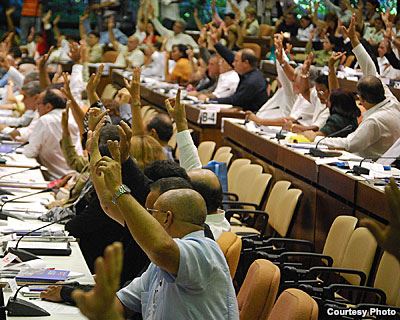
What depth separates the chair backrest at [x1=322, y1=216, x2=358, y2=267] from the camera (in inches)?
215

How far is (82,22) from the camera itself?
64.0 feet

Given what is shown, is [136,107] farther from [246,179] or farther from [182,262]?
[182,262]

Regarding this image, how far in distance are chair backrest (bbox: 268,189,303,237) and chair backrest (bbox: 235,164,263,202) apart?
0.76 meters

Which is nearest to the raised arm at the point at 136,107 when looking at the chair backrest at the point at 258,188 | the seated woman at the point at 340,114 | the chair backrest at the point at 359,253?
the chair backrest at the point at 359,253

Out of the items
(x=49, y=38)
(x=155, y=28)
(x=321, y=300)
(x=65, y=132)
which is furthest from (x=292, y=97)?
(x=49, y=38)

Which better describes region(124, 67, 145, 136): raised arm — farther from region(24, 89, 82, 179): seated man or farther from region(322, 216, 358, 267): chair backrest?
region(24, 89, 82, 179): seated man

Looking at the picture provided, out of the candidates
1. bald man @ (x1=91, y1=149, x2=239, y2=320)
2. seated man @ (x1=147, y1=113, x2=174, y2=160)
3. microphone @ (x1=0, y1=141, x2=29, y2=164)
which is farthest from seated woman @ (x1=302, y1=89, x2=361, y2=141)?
bald man @ (x1=91, y1=149, x2=239, y2=320)

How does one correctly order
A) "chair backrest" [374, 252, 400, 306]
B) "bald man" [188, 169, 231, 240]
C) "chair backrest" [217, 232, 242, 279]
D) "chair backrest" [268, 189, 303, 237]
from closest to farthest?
1. "chair backrest" [217, 232, 242, 279]
2. "bald man" [188, 169, 231, 240]
3. "chair backrest" [374, 252, 400, 306]
4. "chair backrest" [268, 189, 303, 237]

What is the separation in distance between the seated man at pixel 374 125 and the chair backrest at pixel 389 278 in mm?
2471

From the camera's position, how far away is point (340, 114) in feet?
26.7

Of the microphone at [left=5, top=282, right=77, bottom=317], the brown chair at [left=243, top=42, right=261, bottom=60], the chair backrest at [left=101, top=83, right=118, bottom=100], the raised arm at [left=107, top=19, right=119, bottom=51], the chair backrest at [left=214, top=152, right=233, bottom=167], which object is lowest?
the chair backrest at [left=101, top=83, right=118, bottom=100]

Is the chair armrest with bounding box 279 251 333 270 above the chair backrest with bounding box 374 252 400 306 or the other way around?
the other way around

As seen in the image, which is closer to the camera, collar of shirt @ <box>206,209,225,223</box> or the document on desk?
the document on desk

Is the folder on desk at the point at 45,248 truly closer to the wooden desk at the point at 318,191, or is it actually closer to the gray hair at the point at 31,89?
the wooden desk at the point at 318,191
